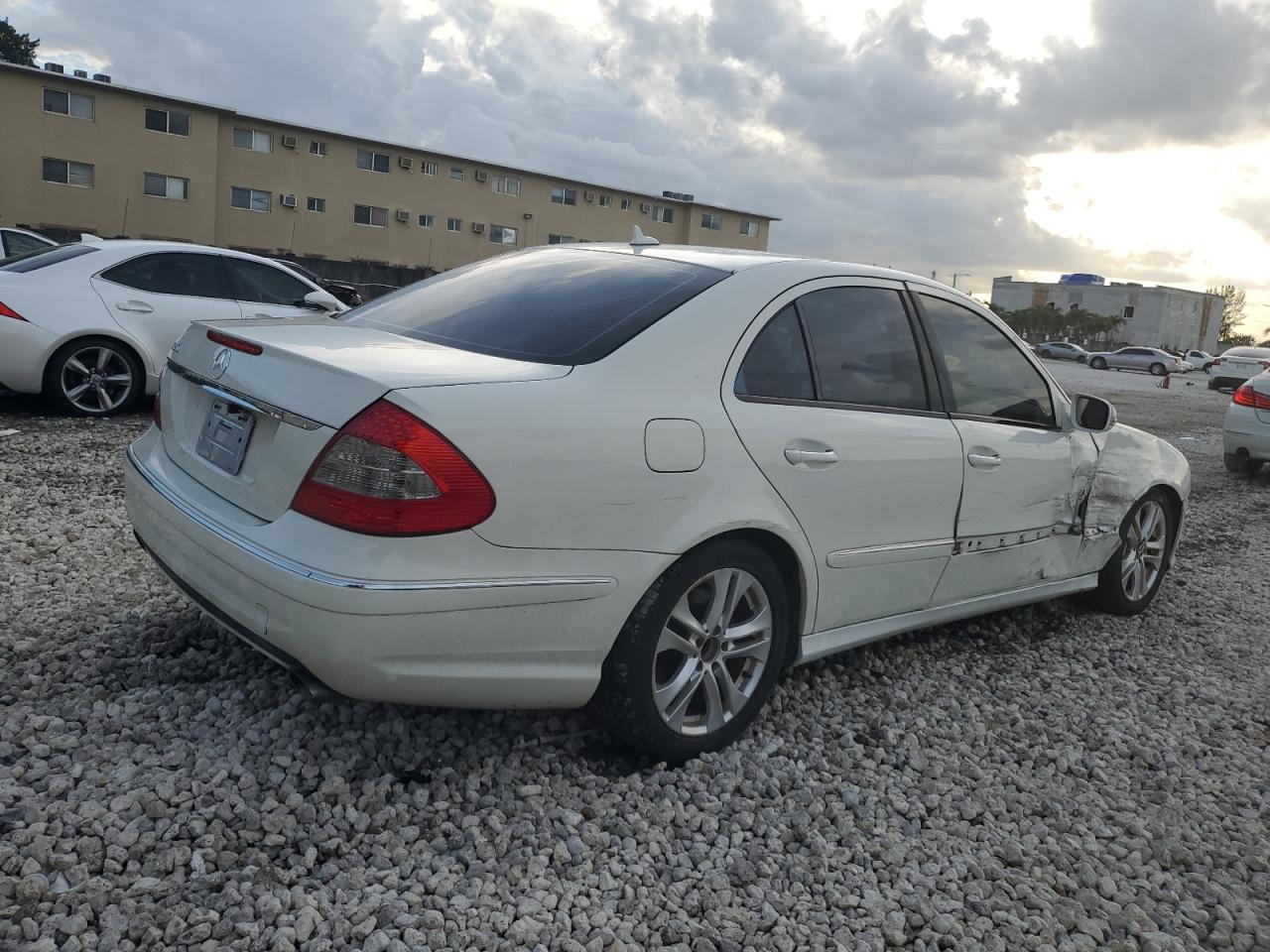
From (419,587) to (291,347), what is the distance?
84 cm

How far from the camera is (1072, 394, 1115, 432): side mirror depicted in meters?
4.43

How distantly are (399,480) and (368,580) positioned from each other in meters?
0.25

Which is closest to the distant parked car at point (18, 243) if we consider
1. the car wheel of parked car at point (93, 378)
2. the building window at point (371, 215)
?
the car wheel of parked car at point (93, 378)

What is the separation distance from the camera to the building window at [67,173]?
35688 millimetres

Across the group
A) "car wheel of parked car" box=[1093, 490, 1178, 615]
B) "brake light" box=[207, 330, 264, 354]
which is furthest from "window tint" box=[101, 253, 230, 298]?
"car wheel of parked car" box=[1093, 490, 1178, 615]

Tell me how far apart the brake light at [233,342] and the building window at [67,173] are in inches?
1542

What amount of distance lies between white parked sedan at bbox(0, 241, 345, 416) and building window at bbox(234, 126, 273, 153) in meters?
35.3

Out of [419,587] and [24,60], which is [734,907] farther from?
[24,60]

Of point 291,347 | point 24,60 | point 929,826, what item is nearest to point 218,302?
point 291,347

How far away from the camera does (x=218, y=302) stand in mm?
8219

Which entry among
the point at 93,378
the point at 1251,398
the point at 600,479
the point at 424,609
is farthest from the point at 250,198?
the point at 424,609

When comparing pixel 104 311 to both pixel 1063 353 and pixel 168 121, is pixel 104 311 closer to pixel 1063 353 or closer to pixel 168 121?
pixel 168 121

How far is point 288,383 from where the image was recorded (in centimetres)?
268

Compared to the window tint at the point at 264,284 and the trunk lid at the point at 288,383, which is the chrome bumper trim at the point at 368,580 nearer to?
the trunk lid at the point at 288,383
